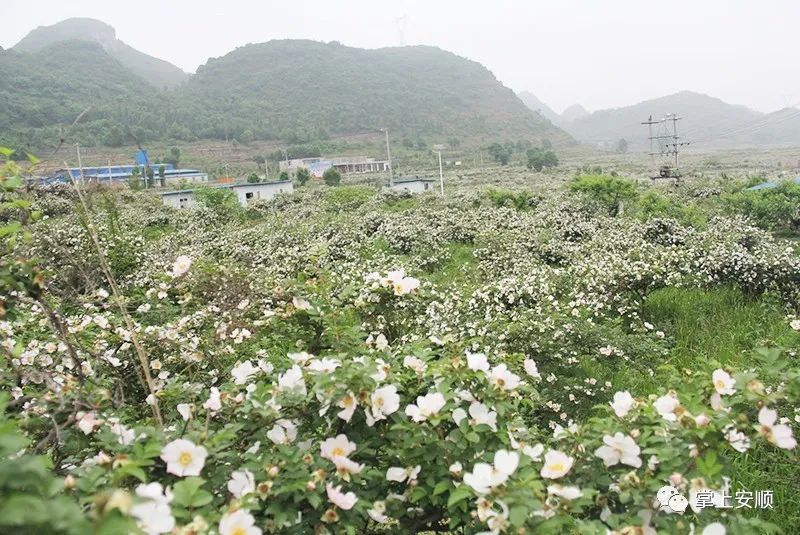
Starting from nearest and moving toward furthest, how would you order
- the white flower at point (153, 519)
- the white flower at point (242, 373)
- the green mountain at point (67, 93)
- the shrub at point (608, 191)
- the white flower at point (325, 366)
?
the white flower at point (153, 519), the white flower at point (325, 366), the white flower at point (242, 373), the shrub at point (608, 191), the green mountain at point (67, 93)

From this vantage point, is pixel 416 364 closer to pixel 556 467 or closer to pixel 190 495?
pixel 556 467

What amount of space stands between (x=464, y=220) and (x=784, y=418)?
9.51 metres

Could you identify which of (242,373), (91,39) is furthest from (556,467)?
(91,39)

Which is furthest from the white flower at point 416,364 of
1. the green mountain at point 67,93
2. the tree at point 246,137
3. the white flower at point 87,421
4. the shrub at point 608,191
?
the tree at point 246,137

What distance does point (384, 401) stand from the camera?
141cm

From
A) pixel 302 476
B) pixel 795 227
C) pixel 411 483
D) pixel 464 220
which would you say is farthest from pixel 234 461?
pixel 795 227

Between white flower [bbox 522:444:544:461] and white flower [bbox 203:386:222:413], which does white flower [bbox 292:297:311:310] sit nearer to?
white flower [bbox 203:386:222:413]

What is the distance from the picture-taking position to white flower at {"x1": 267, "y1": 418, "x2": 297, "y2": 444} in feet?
4.53

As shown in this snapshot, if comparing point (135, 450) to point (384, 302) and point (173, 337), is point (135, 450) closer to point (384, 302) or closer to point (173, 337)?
point (384, 302)

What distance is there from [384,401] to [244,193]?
30.8 m

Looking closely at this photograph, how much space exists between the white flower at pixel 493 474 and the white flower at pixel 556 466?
0.44 feet

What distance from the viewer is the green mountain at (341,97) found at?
9662 cm

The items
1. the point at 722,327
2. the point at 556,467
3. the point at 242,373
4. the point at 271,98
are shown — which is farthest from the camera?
the point at 271,98

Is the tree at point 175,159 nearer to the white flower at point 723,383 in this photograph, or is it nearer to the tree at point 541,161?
the tree at point 541,161
